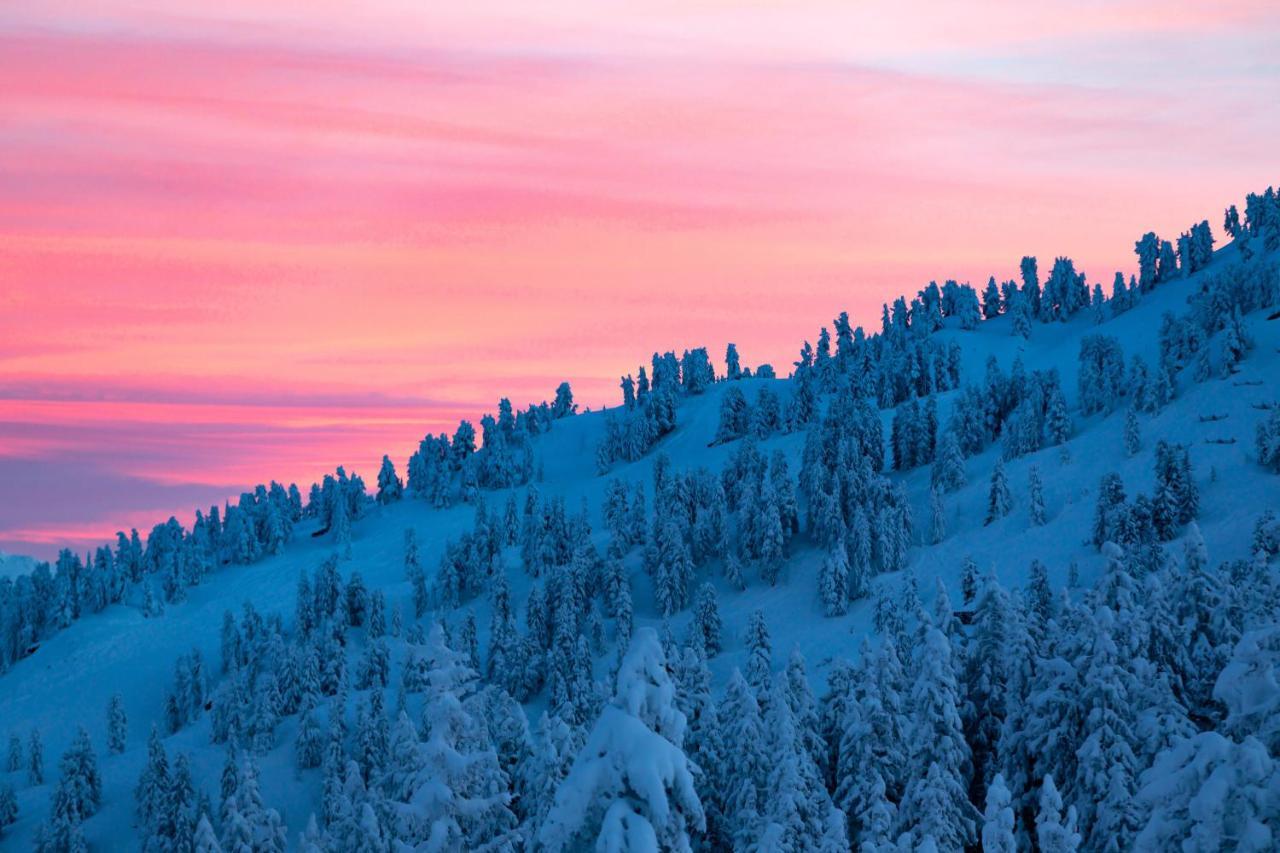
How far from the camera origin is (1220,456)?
118938mm

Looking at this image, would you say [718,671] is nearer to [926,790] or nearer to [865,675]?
[865,675]

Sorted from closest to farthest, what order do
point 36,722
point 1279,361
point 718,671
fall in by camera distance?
1. point 718,671
2. point 1279,361
3. point 36,722

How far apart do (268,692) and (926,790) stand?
94279 mm

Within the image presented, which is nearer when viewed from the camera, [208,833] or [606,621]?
[208,833]

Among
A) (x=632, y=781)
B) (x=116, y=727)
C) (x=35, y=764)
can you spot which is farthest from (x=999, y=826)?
(x=116, y=727)

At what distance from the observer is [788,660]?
205 feet

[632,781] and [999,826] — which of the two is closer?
[632,781]

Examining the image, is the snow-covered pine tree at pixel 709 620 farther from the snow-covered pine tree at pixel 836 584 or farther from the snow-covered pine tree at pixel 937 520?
the snow-covered pine tree at pixel 937 520

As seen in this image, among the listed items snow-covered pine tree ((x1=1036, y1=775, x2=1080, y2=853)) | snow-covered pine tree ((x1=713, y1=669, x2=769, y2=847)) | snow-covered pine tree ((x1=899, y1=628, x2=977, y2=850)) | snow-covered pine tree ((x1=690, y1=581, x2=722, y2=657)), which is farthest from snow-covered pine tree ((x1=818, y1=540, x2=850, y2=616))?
snow-covered pine tree ((x1=1036, y1=775, x2=1080, y2=853))

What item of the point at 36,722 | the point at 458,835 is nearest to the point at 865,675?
the point at 458,835

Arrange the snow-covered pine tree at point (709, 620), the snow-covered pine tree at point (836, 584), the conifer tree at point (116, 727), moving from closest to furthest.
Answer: the snow-covered pine tree at point (709, 620), the snow-covered pine tree at point (836, 584), the conifer tree at point (116, 727)

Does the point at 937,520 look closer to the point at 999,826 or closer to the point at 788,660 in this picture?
the point at 788,660

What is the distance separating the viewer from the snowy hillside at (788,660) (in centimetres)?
2464

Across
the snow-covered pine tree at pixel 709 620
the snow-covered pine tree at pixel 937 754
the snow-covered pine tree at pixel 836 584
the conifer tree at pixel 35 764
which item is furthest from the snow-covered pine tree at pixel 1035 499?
the conifer tree at pixel 35 764
